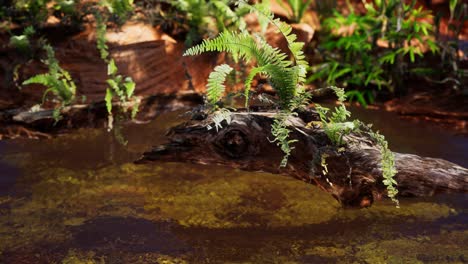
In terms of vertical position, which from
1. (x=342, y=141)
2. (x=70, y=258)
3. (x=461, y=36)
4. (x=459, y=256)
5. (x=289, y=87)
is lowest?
(x=70, y=258)

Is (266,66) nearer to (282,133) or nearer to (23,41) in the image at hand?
(282,133)

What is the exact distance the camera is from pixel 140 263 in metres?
3.56

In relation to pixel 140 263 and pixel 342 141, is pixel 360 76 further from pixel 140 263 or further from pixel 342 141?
pixel 140 263

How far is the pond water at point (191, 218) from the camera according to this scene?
12.1ft

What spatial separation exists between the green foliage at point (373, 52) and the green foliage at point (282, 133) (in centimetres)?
394

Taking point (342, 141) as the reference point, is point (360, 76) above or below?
above

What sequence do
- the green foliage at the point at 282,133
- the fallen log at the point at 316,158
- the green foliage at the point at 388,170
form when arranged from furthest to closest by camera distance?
the fallen log at the point at 316,158, the green foliage at the point at 282,133, the green foliage at the point at 388,170

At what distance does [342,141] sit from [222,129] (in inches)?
38.9

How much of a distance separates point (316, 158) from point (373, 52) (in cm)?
493

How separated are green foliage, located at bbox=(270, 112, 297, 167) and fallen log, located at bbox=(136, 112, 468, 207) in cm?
14

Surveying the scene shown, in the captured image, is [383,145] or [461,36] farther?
[461,36]

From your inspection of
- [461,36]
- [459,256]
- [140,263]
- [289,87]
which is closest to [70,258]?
[140,263]

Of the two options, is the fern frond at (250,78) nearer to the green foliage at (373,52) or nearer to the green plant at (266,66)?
the green plant at (266,66)

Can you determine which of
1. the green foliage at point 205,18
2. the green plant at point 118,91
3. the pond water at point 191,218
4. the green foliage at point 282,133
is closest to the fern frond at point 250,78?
the green foliage at point 282,133
